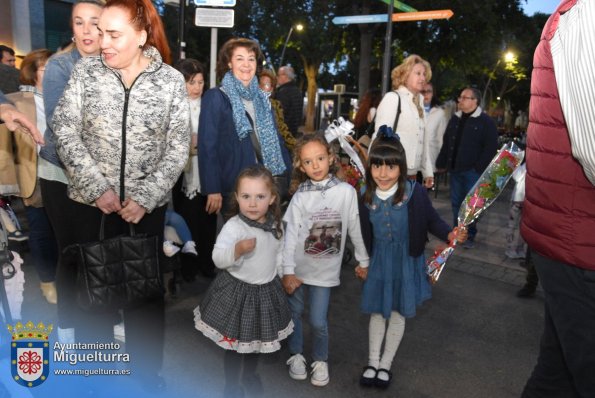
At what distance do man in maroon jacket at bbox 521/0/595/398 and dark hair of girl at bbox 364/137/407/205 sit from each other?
97 cm

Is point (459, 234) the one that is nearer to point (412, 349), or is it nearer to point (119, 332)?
point (412, 349)

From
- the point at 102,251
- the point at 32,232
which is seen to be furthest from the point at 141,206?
the point at 32,232

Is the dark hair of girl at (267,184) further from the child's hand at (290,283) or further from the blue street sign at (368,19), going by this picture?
the blue street sign at (368,19)

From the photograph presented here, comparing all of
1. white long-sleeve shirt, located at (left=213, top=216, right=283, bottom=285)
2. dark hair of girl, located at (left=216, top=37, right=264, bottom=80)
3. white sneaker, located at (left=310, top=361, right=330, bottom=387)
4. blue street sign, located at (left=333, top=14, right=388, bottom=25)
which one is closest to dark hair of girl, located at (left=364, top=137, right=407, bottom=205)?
white long-sleeve shirt, located at (left=213, top=216, right=283, bottom=285)

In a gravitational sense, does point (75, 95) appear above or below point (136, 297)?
above

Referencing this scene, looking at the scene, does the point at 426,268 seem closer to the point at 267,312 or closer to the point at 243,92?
the point at 267,312

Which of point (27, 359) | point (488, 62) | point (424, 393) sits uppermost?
point (488, 62)

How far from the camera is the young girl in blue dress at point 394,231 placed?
295cm

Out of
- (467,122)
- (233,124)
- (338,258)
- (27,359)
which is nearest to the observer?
(27,359)

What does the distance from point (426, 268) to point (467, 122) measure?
402 cm

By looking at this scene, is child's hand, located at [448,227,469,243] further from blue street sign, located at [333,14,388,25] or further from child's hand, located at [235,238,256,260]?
blue street sign, located at [333,14,388,25]

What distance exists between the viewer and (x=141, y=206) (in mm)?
2494

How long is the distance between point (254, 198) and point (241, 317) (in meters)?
0.64

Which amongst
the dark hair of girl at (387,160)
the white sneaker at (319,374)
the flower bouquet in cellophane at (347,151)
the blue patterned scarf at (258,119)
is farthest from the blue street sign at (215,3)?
the white sneaker at (319,374)
